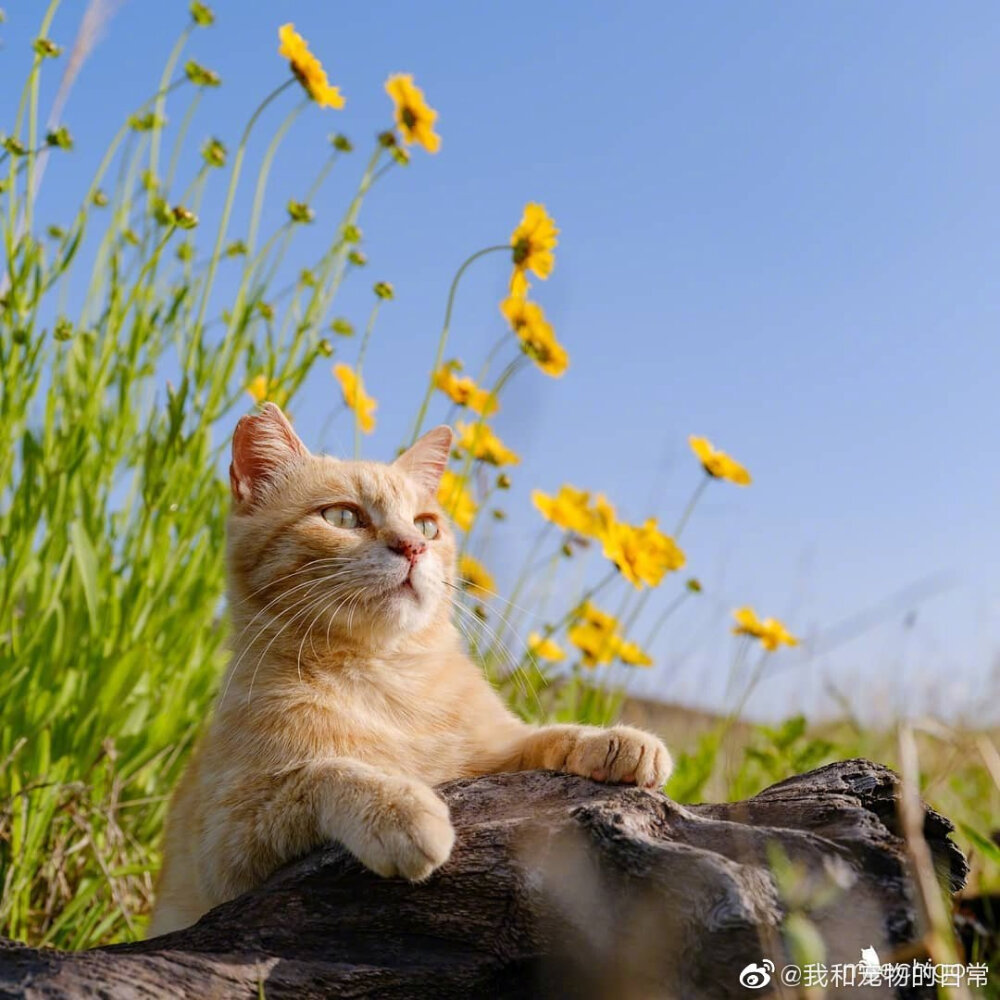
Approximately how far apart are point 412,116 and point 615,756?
6.32 ft

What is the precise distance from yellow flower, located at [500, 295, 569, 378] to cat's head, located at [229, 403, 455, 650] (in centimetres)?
67

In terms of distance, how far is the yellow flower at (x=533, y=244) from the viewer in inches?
103

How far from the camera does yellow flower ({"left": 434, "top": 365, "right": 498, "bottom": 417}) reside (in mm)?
2971

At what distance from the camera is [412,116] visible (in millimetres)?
2809

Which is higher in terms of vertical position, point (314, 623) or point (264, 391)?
point (264, 391)

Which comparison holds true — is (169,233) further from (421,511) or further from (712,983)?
(712,983)

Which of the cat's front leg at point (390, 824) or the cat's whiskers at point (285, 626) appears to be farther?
the cat's whiskers at point (285, 626)

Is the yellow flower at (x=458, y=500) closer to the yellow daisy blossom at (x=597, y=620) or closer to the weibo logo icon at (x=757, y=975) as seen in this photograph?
the yellow daisy blossom at (x=597, y=620)

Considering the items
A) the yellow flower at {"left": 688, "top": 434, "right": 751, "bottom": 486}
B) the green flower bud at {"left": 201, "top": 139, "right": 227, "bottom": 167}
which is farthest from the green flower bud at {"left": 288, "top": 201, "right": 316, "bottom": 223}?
the yellow flower at {"left": 688, "top": 434, "right": 751, "bottom": 486}

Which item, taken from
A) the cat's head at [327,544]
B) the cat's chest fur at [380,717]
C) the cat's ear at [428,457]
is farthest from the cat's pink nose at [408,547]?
the cat's ear at [428,457]

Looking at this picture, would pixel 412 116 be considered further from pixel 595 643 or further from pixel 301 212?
pixel 595 643

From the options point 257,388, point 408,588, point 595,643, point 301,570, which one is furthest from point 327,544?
point 595,643

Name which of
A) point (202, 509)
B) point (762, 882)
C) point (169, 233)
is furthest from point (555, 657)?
point (762, 882)

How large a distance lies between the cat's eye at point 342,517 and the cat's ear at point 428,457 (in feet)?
1.27
